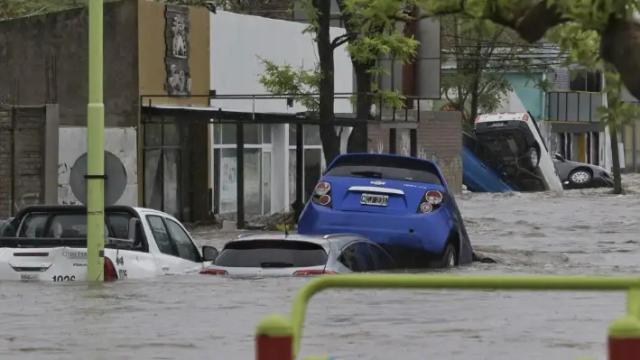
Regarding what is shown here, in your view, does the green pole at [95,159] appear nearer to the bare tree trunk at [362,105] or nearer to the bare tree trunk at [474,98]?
the bare tree trunk at [362,105]

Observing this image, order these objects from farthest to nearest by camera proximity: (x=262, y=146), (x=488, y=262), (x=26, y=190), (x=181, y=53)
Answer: (x=262, y=146), (x=181, y=53), (x=26, y=190), (x=488, y=262)

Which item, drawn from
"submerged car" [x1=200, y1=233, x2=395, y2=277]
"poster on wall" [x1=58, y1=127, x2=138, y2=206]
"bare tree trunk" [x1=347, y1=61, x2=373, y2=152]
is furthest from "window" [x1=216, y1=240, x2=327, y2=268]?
"poster on wall" [x1=58, y1=127, x2=138, y2=206]

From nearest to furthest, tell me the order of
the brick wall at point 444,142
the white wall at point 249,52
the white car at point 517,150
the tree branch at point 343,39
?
the tree branch at point 343,39 → the white wall at point 249,52 → the brick wall at point 444,142 → the white car at point 517,150

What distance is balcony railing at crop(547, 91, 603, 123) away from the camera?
6775 cm

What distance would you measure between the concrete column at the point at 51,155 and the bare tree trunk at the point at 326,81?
492 cm

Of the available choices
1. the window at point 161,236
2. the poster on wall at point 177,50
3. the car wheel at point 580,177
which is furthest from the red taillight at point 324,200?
the car wheel at point 580,177

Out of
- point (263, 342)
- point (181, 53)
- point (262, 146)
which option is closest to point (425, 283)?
point (263, 342)

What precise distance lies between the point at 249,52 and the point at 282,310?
19941mm

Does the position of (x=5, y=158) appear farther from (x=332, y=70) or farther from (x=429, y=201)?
(x=429, y=201)

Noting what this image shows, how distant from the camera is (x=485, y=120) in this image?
5366 cm

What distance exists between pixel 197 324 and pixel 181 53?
18.1 metres

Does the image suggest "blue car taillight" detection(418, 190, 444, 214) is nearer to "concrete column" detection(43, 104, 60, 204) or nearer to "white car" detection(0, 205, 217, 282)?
"white car" detection(0, 205, 217, 282)

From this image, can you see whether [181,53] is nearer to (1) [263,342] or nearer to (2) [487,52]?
(1) [263,342]

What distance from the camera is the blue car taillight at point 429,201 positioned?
66.5 feet
